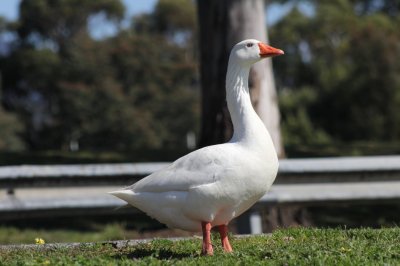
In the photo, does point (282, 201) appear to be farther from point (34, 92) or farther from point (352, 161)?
point (34, 92)

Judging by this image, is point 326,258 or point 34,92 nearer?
point 326,258

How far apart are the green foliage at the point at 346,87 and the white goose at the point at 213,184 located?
2186cm

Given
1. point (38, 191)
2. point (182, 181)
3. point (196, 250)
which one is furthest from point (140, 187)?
point (38, 191)

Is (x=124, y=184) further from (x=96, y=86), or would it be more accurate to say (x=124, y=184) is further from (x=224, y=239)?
(x=96, y=86)

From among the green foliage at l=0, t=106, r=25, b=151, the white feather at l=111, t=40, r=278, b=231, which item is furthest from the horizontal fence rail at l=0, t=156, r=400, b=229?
the green foliage at l=0, t=106, r=25, b=151

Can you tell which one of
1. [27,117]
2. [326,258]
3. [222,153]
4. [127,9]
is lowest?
[326,258]

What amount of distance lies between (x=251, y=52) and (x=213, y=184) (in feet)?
3.30

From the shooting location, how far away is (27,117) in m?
41.4

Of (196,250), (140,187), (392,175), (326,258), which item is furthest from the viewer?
(392,175)

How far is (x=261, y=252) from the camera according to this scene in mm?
5020

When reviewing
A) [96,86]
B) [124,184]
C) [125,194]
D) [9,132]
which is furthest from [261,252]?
[96,86]

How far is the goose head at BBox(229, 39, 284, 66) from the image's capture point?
530 cm

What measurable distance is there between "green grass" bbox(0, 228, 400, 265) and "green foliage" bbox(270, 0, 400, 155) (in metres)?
21.0

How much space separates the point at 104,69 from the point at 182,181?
3186 centimetres
